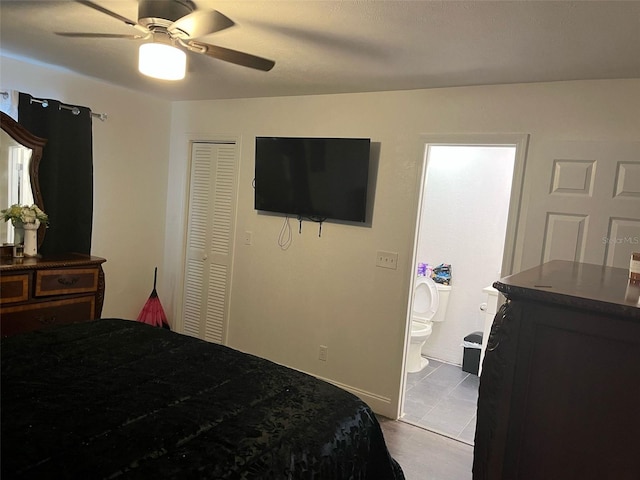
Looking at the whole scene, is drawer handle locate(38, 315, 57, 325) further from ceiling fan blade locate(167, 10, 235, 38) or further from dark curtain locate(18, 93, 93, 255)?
ceiling fan blade locate(167, 10, 235, 38)

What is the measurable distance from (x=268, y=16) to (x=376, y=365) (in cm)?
246

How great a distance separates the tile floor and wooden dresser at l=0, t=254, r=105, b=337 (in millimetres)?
2477

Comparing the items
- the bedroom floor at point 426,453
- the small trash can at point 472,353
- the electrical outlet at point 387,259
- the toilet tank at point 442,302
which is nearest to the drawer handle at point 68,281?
the electrical outlet at point 387,259

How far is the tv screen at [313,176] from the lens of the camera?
132 inches

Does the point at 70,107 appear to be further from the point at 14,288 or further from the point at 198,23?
the point at 198,23

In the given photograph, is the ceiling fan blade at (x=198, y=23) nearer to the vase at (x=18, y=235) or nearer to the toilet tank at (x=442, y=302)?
the vase at (x=18, y=235)

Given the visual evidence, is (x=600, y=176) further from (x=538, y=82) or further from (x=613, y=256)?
(x=538, y=82)

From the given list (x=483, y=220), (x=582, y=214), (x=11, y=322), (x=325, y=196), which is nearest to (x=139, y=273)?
(x=11, y=322)

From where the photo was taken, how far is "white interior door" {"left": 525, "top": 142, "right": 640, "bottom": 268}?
98.6 inches

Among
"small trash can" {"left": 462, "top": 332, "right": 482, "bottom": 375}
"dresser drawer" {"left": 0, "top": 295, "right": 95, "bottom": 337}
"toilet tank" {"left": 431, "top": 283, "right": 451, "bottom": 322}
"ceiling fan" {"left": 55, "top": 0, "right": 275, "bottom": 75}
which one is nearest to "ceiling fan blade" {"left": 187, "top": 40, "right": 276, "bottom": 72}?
"ceiling fan" {"left": 55, "top": 0, "right": 275, "bottom": 75}

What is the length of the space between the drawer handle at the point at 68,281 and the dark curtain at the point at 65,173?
0.46 metres

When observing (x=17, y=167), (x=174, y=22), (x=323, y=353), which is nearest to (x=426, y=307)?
(x=323, y=353)

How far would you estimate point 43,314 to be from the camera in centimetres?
312

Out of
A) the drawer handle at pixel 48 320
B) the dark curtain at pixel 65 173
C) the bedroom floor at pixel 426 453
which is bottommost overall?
the bedroom floor at pixel 426 453
